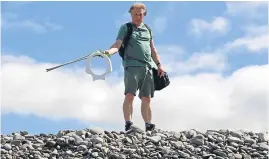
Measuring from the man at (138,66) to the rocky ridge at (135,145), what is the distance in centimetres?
35

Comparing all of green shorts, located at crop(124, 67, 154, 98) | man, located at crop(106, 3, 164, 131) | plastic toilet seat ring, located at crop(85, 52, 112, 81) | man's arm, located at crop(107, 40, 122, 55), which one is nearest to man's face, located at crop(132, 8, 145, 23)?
man, located at crop(106, 3, 164, 131)

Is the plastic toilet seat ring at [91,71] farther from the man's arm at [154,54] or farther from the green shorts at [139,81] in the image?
the man's arm at [154,54]

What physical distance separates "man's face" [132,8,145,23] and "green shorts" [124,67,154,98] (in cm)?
70

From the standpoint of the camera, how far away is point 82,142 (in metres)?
7.98

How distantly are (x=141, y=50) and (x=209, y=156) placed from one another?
1926mm

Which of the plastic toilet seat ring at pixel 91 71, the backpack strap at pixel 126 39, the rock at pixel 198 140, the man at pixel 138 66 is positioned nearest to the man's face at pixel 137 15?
the man at pixel 138 66

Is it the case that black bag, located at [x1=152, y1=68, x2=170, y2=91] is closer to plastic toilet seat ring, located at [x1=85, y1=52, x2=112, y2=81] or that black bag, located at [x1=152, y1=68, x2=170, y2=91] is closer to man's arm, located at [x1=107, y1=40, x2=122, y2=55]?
man's arm, located at [x1=107, y1=40, x2=122, y2=55]

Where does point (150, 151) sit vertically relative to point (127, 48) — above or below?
below

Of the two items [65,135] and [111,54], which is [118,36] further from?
[65,135]

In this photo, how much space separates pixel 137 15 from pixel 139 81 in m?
0.92

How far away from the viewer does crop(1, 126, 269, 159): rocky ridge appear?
302 inches

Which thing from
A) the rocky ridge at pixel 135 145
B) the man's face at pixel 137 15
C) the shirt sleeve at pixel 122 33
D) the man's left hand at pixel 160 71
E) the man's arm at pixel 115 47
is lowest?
the rocky ridge at pixel 135 145

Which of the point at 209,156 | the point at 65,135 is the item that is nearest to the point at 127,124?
the point at 65,135

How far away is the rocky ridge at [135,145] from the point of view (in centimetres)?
766
